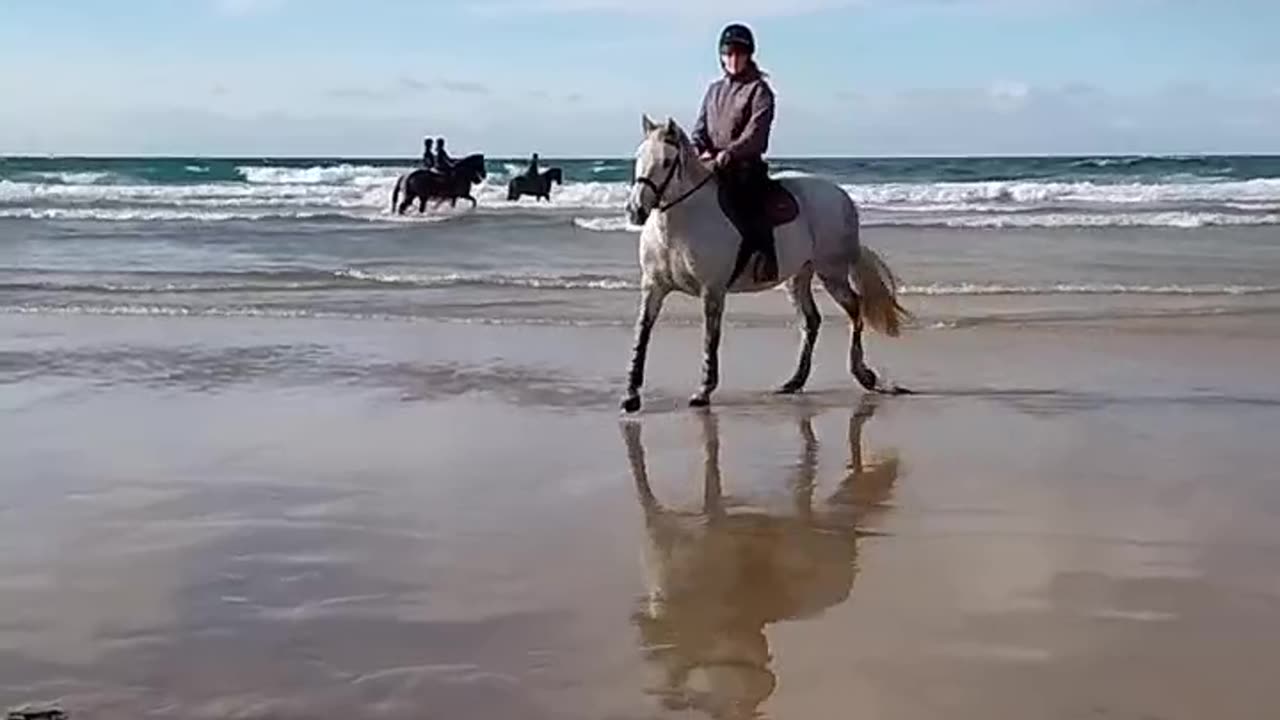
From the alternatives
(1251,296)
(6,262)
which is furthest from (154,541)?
(6,262)

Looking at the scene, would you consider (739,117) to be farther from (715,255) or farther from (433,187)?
(433,187)

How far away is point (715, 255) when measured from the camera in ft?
25.0

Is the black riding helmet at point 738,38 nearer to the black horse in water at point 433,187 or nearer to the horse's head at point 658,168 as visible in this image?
the horse's head at point 658,168

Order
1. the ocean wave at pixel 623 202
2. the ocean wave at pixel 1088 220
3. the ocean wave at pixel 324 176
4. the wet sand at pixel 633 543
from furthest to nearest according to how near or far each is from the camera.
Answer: the ocean wave at pixel 324 176 < the ocean wave at pixel 623 202 < the ocean wave at pixel 1088 220 < the wet sand at pixel 633 543

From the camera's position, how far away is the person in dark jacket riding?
24.8 feet

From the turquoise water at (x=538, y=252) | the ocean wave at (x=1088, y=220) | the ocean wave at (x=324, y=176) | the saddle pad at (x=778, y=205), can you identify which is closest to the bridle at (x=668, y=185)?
the saddle pad at (x=778, y=205)

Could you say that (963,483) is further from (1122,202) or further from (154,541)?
(1122,202)

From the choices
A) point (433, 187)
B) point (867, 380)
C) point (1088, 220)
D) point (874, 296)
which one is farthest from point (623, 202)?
point (867, 380)

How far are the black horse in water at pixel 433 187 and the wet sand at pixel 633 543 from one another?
63.6ft

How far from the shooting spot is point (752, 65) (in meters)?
7.66

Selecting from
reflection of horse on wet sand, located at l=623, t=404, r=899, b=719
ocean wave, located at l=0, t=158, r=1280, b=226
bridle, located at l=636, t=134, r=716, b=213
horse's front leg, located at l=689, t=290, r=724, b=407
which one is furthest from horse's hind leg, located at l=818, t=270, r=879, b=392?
ocean wave, located at l=0, t=158, r=1280, b=226

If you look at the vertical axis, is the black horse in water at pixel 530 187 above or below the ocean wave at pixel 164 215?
above

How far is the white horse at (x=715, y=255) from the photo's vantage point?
7.30m

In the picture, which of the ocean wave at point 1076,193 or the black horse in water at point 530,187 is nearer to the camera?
the ocean wave at point 1076,193
